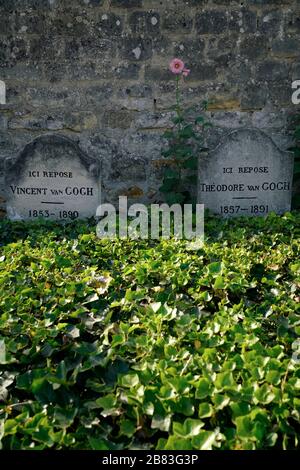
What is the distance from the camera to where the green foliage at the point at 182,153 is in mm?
4695

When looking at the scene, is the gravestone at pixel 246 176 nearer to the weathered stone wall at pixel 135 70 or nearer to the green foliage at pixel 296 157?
the green foliage at pixel 296 157

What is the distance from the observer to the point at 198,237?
3.22 m

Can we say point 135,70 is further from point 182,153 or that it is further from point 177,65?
point 182,153

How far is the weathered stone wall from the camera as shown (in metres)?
4.75

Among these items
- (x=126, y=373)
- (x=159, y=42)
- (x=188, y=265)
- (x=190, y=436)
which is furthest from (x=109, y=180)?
(x=190, y=436)

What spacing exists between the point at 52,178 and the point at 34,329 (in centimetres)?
278

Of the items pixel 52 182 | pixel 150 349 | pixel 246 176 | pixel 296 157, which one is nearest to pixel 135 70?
pixel 52 182

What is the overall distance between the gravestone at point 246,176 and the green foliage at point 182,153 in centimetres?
29

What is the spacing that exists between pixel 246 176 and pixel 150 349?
3068mm

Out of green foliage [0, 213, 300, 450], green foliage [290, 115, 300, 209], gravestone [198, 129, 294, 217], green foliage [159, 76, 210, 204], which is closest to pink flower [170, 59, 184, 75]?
green foliage [159, 76, 210, 204]

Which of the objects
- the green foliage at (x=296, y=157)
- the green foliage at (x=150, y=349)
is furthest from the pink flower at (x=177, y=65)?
the green foliage at (x=150, y=349)

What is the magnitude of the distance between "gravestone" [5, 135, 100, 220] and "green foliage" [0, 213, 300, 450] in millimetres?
1646

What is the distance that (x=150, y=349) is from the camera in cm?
167

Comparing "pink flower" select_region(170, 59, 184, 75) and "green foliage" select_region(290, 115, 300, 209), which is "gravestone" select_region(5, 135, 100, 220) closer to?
"pink flower" select_region(170, 59, 184, 75)
